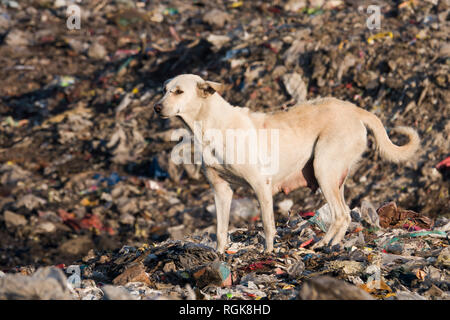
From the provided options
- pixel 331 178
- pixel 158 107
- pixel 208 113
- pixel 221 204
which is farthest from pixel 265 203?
pixel 158 107

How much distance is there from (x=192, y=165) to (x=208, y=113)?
4.87 meters

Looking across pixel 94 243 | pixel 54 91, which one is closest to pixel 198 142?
pixel 94 243

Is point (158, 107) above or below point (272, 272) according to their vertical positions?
above

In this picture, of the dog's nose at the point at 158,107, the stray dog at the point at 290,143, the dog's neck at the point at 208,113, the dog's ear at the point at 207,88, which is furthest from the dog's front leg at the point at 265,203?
the dog's nose at the point at 158,107

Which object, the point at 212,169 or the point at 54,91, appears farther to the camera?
the point at 54,91

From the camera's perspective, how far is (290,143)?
189 inches

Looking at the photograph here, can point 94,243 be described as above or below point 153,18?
below

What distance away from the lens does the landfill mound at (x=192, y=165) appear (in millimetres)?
4098

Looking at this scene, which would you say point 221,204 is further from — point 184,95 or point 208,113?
point 184,95

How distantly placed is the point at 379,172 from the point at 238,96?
10.9 ft

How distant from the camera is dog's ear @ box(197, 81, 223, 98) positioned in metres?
4.47

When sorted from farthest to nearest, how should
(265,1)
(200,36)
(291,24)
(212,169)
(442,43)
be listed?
(265,1)
(200,36)
(291,24)
(442,43)
(212,169)

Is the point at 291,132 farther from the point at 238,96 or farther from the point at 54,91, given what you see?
the point at 54,91
